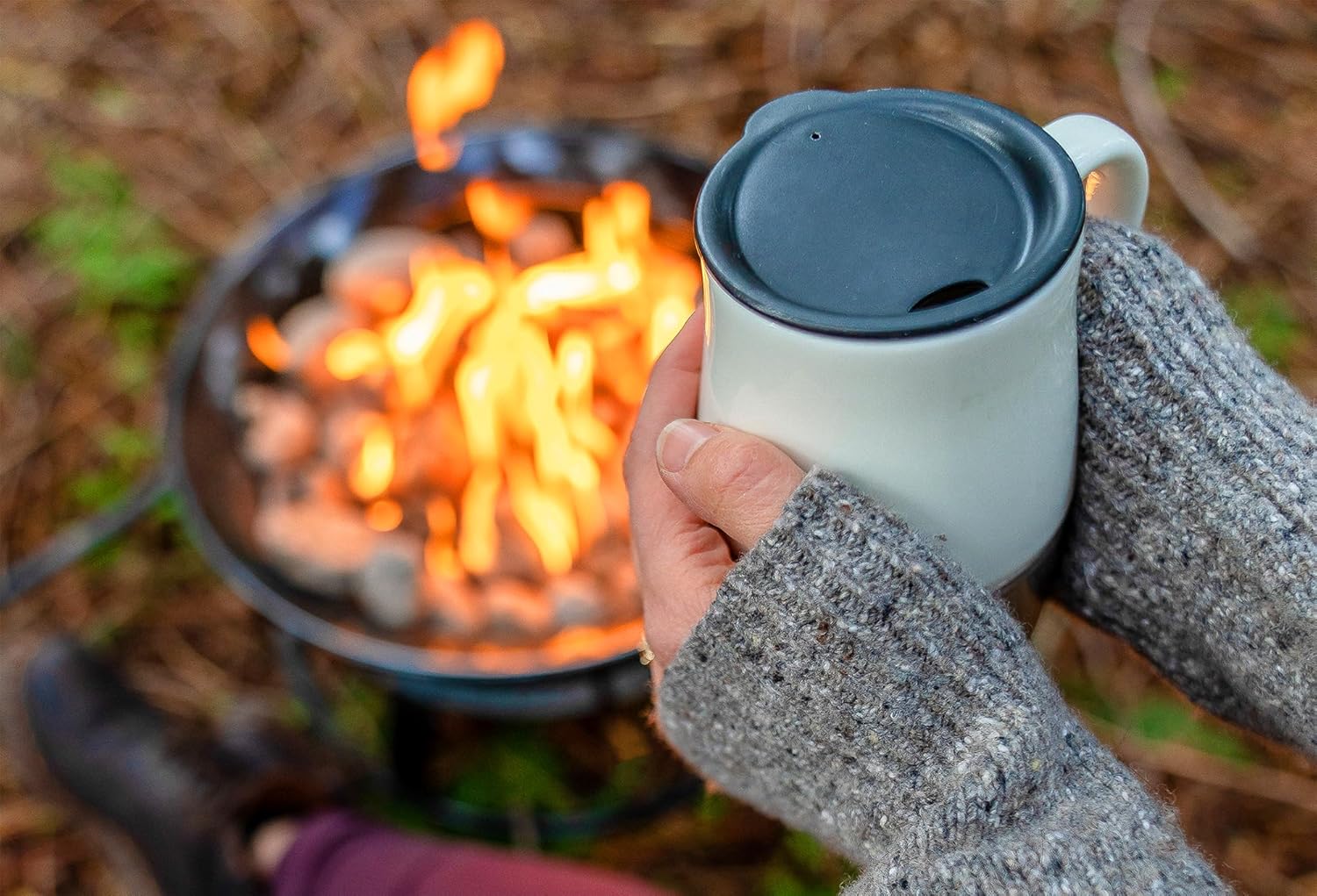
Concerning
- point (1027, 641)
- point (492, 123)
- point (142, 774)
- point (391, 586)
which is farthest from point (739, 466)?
point (492, 123)

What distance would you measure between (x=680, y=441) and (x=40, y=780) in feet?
4.30

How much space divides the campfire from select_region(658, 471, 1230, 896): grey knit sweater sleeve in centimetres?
63

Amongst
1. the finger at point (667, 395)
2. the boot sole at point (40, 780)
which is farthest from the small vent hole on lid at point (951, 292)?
the boot sole at point (40, 780)

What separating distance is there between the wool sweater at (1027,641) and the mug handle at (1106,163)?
1.1 inches

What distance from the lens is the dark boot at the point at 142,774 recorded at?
1.50 metres

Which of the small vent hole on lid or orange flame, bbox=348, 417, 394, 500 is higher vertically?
the small vent hole on lid

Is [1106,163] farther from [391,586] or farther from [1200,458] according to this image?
[391,586]

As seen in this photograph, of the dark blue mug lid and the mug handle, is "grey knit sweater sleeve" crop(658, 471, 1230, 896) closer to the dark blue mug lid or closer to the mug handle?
the dark blue mug lid

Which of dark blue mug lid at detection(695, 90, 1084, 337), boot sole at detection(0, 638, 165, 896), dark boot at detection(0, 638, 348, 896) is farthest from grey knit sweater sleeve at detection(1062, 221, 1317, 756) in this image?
boot sole at detection(0, 638, 165, 896)

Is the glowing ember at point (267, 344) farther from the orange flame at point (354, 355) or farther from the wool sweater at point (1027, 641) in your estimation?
the wool sweater at point (1027, 641)

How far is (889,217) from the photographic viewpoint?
604 mm

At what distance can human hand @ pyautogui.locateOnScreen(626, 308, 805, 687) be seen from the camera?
652 mm

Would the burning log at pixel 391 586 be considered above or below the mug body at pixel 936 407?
below

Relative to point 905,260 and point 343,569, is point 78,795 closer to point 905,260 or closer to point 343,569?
point 343,569
